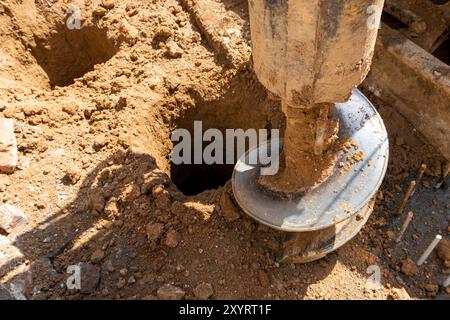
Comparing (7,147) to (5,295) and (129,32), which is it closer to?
(5,295)

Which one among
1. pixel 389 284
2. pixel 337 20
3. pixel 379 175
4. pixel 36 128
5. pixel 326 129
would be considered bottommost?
pixel 389 284

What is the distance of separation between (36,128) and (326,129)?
10.8 feet

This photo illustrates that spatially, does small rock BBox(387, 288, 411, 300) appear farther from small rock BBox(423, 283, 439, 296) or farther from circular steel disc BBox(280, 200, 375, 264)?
circular steel disc BBox(280, 200, 375, 264)

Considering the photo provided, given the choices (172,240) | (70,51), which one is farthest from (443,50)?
(70,51)

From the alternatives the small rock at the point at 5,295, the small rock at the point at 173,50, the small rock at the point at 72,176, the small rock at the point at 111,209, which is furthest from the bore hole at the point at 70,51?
the small rock at the point at 5,295

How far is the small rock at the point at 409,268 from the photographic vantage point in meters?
4.24

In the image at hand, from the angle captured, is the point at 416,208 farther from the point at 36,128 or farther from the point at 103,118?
the point at 36,128

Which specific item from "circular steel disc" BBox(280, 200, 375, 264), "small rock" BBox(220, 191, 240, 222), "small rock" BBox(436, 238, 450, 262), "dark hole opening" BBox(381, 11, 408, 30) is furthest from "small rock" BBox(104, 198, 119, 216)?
"dark hole opening" BBox(381, 11, 408, 30)

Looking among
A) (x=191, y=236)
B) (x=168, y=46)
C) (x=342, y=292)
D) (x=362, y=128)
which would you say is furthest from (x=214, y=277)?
(x=168, y=46)

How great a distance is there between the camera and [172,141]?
5367 mm

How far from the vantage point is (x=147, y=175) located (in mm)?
4480

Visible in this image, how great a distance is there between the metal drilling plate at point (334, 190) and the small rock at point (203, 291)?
0.77 meters

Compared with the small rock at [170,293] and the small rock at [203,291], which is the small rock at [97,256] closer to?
the small rock at [170,293]

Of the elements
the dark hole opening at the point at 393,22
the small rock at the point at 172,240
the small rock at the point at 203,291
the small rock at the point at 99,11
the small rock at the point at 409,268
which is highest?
the dark hole opening at the point at 393,22
